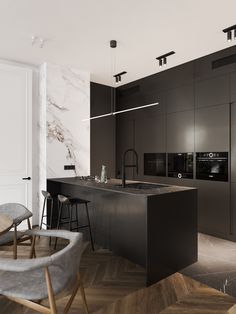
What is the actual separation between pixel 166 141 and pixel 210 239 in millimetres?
1960

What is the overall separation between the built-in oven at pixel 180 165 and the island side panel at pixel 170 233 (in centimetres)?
155

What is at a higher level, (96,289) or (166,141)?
(166,141)

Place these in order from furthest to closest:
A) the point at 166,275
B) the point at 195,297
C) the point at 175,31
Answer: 1. the point at 175,31
2. the point at 166,275
3. the point at 195,297

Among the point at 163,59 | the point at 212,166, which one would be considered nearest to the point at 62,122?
the point at 163,59

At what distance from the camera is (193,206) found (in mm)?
3172

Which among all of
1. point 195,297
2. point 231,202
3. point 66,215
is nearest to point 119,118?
point 66,215

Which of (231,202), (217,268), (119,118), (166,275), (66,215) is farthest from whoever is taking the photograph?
(119,118)

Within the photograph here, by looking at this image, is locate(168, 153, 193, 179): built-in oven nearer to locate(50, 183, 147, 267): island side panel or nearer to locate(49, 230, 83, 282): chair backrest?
locate(50, 183, 147, 267): island side panel

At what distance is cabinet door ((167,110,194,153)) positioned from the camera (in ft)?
15.2

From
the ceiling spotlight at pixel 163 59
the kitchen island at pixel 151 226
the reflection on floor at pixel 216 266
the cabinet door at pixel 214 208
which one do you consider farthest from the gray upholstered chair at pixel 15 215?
the ceiling spotlight at pixel 163 59

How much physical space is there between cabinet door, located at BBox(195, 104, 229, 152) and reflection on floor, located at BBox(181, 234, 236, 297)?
1.50 m

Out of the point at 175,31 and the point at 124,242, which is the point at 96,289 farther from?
the point at 175,31

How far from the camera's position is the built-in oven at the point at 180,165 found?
4672 mm

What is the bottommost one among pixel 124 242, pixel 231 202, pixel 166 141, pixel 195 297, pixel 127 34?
pixel 195 297
